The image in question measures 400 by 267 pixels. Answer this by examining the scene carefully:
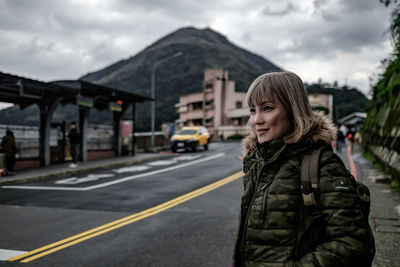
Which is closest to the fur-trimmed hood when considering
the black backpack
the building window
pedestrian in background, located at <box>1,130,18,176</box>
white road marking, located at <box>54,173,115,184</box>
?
the black backpack

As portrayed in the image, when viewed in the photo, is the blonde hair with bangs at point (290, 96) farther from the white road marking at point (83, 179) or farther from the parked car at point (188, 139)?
the parked car at point (188, 139)

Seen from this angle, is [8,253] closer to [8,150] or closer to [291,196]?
[291,196]

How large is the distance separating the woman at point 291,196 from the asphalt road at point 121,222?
277 cm

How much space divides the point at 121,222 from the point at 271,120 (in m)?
5.20

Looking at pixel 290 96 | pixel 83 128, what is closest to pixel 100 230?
pixel 290 96

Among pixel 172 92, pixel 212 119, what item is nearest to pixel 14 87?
pixel 212 119

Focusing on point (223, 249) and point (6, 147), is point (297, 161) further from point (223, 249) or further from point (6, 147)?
point (6, 147)

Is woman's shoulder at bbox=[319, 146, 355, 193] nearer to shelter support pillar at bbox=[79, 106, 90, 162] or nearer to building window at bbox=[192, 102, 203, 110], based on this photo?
shelter support pillar at bbox=[79, 106, 90, 162]

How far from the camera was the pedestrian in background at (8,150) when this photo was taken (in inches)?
520

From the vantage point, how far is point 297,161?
A: 5.66 feet

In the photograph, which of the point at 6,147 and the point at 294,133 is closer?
the point at 294,133

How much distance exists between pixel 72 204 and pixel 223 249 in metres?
4.69

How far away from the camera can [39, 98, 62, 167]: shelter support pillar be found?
53.0 feet

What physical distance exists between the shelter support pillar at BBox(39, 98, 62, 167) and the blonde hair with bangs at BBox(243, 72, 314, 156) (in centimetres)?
1593
